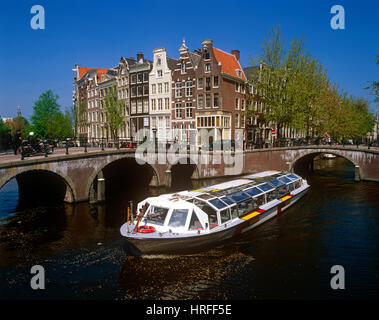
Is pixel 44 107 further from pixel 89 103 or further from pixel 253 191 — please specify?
pixel 253 191

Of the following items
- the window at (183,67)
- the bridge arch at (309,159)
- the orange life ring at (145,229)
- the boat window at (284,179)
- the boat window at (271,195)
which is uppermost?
the window at (183,67)

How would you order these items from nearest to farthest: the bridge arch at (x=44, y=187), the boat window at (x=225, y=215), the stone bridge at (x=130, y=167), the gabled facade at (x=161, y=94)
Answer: the boat window at (x=225, y=215) → the stone bridge at (x=130, y=167) → the bridge arch at (x=44, y=187) → the gabled facade at (x=161, y=94)

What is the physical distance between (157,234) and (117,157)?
16417mm

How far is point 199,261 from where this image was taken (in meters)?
14.0

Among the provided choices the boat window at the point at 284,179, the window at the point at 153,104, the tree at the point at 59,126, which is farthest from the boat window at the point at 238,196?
the tree at the point at 59,126

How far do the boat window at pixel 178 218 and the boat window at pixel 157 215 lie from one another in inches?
18.0

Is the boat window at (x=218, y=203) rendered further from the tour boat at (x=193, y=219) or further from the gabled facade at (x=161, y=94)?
the gabled facade at (x=161, y=94)

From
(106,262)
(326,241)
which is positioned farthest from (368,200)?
(106,262)

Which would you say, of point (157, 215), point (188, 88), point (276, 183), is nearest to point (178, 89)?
point (188, 88)

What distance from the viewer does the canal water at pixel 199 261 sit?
1163cm

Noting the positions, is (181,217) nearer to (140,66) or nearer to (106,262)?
(106,262)

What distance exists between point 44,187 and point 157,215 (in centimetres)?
1958

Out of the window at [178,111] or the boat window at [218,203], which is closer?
the boat window at [218,203]

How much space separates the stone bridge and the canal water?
3376 millimetres
